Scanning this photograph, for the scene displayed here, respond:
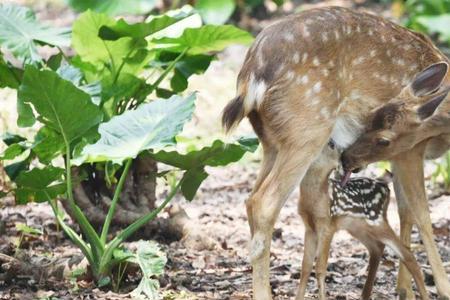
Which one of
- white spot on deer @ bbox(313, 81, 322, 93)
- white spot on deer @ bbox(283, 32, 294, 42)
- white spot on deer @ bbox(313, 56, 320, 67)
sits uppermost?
white spot on deer @ bbox(283, 32, 294, 42)

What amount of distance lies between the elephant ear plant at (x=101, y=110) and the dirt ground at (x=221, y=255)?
318 millimetres

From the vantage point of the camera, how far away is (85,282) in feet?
21.3

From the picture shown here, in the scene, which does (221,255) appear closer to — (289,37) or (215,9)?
(289,37)

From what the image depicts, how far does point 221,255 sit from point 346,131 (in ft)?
4.98

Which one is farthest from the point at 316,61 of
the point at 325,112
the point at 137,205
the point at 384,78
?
the point at 137,205

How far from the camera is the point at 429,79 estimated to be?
6.80 m

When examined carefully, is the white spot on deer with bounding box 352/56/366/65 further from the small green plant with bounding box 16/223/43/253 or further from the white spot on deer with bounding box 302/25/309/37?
the small green plant with bounding box 16/223/43/253

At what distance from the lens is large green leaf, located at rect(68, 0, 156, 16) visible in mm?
9320

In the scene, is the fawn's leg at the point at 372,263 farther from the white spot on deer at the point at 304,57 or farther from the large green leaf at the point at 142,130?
the large green leaf at the point at 142,130

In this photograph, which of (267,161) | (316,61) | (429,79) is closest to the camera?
(316,61)

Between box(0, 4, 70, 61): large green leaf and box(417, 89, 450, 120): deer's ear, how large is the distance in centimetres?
247

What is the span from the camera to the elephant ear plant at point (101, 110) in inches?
238

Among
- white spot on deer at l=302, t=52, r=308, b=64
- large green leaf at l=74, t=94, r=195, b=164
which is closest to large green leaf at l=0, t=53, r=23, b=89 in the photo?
large green leaf at l=74, t=94, r=195, b=164

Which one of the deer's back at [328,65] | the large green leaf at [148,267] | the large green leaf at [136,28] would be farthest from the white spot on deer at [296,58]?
Answer: the large green leaf at [148,267]
